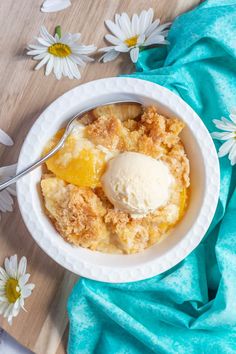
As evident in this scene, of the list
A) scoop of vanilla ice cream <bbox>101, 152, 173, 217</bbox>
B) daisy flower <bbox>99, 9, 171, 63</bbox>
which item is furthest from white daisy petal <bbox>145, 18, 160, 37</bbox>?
scoop of vanilla ice cream <bbox>101, 152, 173, 217</bbox>

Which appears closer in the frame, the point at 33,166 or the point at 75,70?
the point at 33,166

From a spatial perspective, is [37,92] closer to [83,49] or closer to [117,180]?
[83,49]

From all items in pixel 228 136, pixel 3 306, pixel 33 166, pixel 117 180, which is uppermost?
pixel 33 166

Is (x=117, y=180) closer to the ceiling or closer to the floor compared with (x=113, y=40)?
closer to the floor

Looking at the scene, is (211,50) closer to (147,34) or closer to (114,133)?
(147,34)

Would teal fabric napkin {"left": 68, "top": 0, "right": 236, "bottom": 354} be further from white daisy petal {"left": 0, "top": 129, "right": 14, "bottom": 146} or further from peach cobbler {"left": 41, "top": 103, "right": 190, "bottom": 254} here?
white daisy petal {"left": 0, "top": 129, "right": 14, "bottom": 146}

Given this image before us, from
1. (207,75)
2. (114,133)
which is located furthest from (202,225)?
(207,75)

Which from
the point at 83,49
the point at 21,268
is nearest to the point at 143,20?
the point at 83,49
